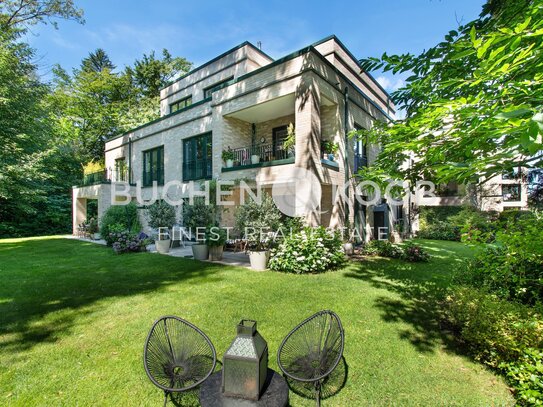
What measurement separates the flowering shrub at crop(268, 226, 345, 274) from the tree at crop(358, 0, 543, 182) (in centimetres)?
352

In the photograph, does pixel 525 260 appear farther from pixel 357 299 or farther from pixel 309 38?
pixel 309 38

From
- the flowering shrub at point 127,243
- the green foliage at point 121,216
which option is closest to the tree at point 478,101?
the flowering shrub at point 127,243

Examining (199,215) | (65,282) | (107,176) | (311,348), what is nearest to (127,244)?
(199,215)

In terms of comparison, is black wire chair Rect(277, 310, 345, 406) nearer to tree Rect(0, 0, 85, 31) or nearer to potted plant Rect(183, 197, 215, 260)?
potted plant Rect(183, 197, 215, 260)

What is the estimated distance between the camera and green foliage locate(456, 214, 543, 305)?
3586 millimetres

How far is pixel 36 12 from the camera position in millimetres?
16922

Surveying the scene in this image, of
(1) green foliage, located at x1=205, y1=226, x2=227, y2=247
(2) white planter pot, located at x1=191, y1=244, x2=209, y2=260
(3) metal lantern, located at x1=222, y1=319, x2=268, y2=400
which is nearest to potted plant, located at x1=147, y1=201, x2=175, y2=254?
(2) white planter pot, located at x1=191, y1=244, x2=209, y2=260

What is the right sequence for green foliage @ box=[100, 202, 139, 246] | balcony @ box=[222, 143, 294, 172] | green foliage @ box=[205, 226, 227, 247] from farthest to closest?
green foliage @ box=[100, 202, 139, 246]
balcony @ box=[222, 143, 294, 172]
green foliage @ box=[205, 226, 227, 247]

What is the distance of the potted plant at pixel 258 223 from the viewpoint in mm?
7898

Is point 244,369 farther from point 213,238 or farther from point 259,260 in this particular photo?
point 213,238

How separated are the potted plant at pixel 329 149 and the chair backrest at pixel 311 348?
811cm

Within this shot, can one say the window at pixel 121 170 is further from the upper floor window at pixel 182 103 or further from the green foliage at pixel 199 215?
the green foliage at pixel 199 215

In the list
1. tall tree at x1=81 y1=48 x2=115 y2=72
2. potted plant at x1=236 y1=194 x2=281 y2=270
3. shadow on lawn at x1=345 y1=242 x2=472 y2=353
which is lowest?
shadow on lawn at x1=345 y1=242 x2=472 y2=353

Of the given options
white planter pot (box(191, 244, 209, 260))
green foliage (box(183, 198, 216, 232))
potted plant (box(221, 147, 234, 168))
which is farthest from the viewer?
potted plant (box(221, 147, 234, 168))
